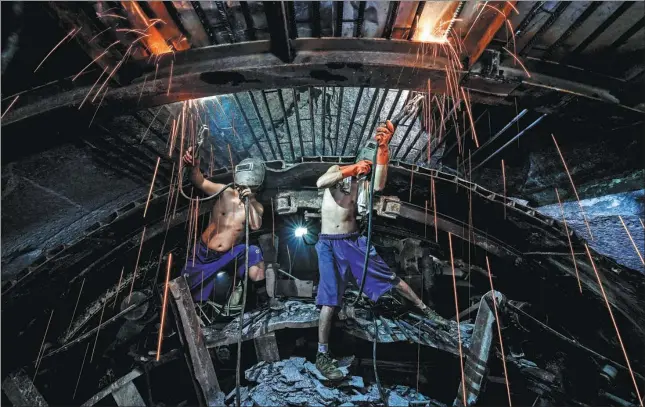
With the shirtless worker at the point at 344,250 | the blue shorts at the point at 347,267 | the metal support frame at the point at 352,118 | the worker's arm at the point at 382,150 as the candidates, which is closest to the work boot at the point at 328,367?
the shirtless worker at the point at 344,250

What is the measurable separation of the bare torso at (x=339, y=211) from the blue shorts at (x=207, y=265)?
217 centimetres

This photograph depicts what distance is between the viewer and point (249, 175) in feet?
17.5

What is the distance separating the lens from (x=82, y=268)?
5090 millimetres

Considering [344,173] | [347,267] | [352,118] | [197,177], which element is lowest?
[347,267]

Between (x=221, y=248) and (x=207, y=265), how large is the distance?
46 cm

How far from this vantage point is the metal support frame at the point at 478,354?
386 cm

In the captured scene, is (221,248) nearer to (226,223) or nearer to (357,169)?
(226,223)

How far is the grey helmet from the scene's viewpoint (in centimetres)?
533

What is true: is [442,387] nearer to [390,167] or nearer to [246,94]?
[390,167]

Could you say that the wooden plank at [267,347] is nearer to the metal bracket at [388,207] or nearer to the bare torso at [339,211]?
the bare torso at [339,211]

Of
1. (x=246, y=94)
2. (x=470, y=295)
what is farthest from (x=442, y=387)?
(x=246, y=94)

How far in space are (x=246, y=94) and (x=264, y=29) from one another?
149 cm

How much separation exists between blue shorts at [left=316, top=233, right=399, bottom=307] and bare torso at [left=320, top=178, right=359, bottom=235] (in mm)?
149

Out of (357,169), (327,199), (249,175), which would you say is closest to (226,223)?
(249,175)
